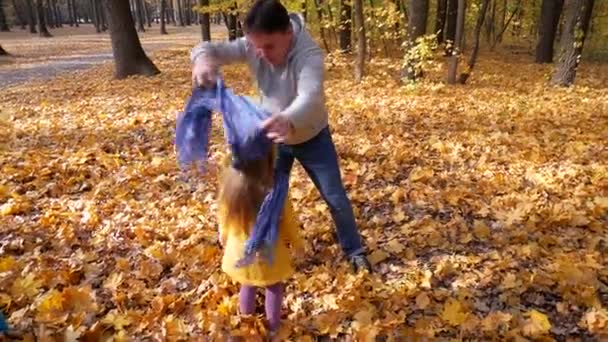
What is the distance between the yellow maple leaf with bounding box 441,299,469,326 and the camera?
2.97m

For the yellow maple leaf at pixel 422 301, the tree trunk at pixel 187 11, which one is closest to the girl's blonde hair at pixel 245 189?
the yellow maple leaf at pixel 422 301

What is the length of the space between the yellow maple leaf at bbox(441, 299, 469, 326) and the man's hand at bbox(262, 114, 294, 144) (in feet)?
5.30

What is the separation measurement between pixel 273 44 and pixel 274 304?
1.34 metres

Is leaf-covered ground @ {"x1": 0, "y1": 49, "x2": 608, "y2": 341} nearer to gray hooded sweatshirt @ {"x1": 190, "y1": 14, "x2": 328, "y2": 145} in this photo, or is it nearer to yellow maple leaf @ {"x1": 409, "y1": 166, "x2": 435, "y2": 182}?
yellow maple leaf @ {"x1": 409, "y1": 166, "x2": 435, "y2": 182}

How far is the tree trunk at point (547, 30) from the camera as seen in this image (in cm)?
1802

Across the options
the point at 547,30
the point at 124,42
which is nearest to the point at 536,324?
the point at 124,42

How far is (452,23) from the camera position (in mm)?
18000

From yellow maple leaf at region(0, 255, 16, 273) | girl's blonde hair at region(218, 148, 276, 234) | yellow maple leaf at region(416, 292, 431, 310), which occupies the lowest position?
yellow maple leaf at region(416, 292, 431, 310)

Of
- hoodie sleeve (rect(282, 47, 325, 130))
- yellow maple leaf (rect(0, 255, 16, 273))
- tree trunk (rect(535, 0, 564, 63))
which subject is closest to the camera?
hoodie sleeve (rect(282, 47, 325, 130))

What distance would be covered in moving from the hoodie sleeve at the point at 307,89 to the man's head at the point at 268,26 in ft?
0.48

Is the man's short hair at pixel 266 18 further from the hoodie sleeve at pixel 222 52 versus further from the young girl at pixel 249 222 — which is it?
the young girl at pixel 249 222

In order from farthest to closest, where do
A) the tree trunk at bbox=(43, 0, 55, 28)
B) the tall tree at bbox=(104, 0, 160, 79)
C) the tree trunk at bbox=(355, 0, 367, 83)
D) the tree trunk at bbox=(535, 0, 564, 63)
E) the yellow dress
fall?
the tree trunk at bbox=(43, 0, 55, 28)
the tree trunk at bbox=(535, 0, 564, 63)
the tall tree at bbox=(104, 0, 160, 79)
the tree trunk at bbox=(355, 0, 367, 83)
the yellow dress

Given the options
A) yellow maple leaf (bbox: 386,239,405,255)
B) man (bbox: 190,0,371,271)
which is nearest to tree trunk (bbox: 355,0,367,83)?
yellow maple leaf (bbox: 386,239,405,255)

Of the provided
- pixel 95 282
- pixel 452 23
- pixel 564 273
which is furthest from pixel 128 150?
pixel 452 23
